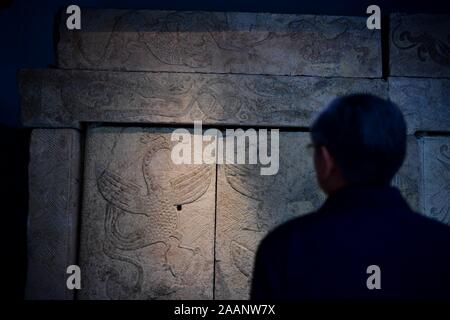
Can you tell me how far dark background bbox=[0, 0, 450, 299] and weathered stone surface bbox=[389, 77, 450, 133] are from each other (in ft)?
2.24

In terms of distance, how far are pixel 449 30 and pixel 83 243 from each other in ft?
9.63

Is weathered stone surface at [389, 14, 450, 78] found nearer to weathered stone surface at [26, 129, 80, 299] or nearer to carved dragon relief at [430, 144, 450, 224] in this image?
carved dragon relief at [430, 144, 450, 224]

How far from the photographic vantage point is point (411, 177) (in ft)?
8.70

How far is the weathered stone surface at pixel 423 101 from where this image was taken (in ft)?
8.76

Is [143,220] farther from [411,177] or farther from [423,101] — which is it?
[423,101]

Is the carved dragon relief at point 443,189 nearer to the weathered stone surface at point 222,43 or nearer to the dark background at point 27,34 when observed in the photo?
the weathered stone surface at point 222,43

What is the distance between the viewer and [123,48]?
2736 millimetres

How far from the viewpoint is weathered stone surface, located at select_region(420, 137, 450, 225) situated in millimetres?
2662

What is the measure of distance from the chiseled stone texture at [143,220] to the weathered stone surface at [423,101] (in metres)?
1.39

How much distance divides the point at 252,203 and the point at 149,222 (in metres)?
0.71

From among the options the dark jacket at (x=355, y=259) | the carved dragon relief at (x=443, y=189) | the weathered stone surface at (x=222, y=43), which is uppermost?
the weathered stone surface at (x=222, y=43)

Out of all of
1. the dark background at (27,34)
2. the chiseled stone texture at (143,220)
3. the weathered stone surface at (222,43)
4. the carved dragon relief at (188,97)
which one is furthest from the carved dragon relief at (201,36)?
the chiseled stone texture at (143,220)

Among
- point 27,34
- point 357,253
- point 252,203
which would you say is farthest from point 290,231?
point 27,34
